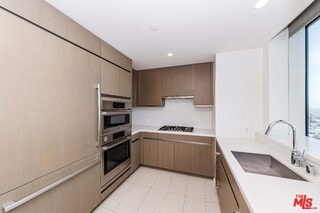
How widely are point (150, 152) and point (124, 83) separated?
5.22 feet

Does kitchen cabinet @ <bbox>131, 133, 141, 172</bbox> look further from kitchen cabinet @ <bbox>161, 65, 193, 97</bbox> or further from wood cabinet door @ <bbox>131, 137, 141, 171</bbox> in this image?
kitchen cabinet @ <bbox>161, 65, 193, 97</bbox>

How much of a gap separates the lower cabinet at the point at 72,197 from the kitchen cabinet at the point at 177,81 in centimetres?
208

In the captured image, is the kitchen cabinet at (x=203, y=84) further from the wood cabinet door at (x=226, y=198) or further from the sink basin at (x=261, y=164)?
the wood cabinet door at (x=226, y=198)

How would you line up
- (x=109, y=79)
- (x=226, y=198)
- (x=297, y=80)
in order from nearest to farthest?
1. (x=226, y=198)
2. (x=297, y=80)
3. (x=109, y=79)

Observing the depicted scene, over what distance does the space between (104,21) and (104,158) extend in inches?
67.3

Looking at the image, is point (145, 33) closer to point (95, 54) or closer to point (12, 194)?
point (95, 54)

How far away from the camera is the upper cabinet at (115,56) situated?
198 cm

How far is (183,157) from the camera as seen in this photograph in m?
2.79

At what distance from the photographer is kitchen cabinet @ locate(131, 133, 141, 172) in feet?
9.19

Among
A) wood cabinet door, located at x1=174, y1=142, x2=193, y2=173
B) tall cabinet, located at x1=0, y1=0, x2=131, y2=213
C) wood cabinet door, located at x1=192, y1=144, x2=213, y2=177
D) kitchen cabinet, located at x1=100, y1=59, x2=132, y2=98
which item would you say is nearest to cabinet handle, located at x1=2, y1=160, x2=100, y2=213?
tall cabinet, located at x1=0, y1=0, x2=131, y2=213

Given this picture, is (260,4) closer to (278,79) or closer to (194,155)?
(278,79)

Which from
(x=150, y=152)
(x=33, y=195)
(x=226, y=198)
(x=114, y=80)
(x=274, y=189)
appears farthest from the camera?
(x=150, y=152)

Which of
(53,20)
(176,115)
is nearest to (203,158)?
(176,115)

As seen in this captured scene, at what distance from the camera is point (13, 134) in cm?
100
